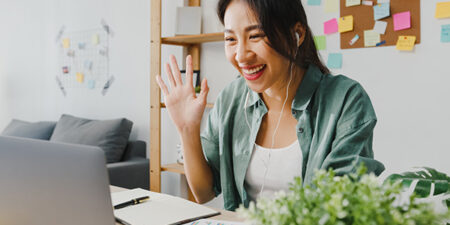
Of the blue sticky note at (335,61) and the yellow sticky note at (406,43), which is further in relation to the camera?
the blue sticky note at (335,61)

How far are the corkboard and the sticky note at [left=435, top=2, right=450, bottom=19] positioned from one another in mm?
85

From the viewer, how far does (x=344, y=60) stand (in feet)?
7.19

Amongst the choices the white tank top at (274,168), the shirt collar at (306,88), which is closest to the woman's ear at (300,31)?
the shirt collar at (306,88)

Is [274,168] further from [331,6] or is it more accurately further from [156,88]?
[156,88]

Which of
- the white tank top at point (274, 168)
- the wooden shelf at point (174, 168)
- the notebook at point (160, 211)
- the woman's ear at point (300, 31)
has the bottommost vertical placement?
the wooden shelf at point (174, 168)

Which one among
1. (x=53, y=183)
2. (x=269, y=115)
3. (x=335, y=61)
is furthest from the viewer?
(x=335, y=61)

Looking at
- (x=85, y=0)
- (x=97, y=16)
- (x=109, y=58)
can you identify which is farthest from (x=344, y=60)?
(x=85, y=0)

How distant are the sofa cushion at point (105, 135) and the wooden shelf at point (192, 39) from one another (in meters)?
0.74

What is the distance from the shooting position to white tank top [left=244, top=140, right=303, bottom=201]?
4.21ft

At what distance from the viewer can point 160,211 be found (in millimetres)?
1112

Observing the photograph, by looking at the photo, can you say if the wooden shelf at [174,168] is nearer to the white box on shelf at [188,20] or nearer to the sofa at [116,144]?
the sofa at [116,144]

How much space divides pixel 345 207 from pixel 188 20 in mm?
2421

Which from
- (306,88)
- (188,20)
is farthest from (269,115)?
(188,20)

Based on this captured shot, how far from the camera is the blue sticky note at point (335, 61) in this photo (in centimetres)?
220
